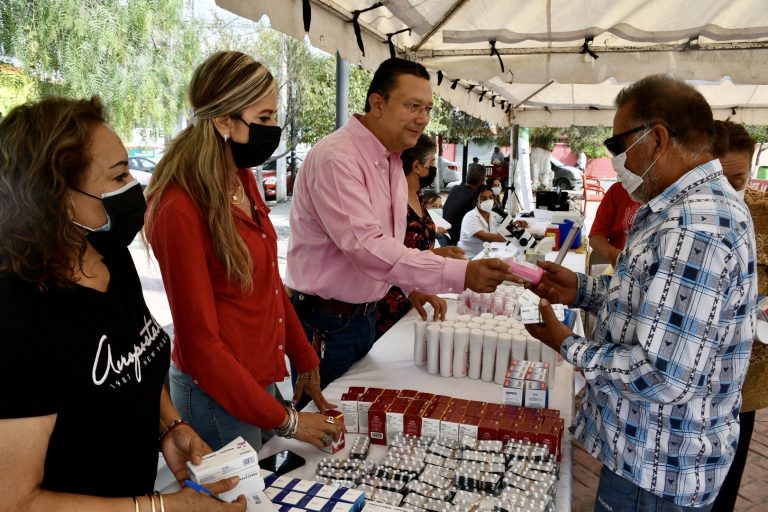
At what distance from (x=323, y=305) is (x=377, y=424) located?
2.44ft

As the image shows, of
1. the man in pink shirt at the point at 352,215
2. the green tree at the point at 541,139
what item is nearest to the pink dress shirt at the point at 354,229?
the man in pink shirt at the point at 352,215

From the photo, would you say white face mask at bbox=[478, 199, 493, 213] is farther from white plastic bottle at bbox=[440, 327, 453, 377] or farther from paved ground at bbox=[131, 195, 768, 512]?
white plastic bottle at bbox=[440, 327, 453, 377]

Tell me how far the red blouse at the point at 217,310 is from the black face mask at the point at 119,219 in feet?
0.62

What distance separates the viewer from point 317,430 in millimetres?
1595

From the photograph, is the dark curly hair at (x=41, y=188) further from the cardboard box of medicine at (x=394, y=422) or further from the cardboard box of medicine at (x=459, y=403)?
the cardboard box of medicine at (x=459, y=403)

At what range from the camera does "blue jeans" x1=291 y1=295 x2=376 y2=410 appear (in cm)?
233

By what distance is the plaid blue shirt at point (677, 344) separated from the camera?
1.30 metres

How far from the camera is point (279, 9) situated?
7.59 feet

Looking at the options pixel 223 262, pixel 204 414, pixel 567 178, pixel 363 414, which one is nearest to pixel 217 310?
pixel 223 262

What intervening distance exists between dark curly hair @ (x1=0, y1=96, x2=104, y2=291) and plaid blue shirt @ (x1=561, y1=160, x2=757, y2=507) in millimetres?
1317

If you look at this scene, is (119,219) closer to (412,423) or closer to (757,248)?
(412,423)

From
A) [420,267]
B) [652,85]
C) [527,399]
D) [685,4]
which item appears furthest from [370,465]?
[685,4]

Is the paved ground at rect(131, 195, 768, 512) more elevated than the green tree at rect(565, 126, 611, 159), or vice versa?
the green tree at rect(565, 126, 611, 159)

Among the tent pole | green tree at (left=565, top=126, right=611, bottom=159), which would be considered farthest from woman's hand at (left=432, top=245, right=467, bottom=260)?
green tree at (left=565, top=126, right=611, bottom=159)
